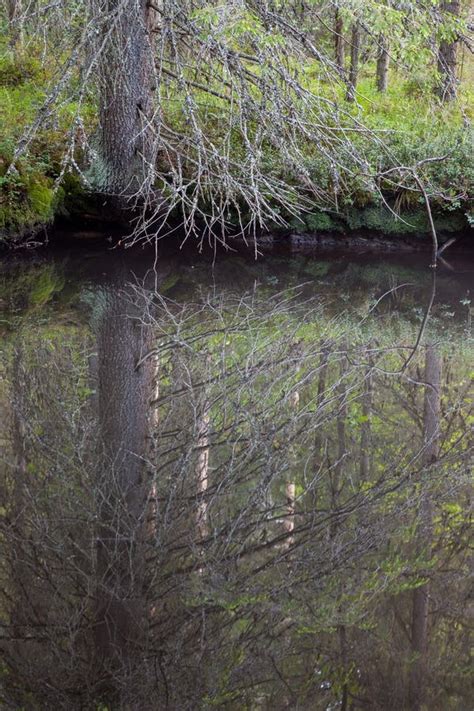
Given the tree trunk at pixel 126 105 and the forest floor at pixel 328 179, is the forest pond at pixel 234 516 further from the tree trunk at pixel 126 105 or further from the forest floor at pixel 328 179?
the forest floor at pixel 328 179

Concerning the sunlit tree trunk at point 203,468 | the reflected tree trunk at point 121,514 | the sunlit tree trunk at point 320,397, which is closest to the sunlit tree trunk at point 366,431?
the sunlit tree trunk at point 320,397

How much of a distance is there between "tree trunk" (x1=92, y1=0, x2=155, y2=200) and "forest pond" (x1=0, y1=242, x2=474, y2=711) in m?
3.83

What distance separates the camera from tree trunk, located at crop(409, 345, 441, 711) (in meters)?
2.25

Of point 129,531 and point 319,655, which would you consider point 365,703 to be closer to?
point 319,655

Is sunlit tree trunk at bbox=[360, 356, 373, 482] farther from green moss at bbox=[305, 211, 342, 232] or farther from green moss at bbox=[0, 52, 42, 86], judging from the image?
green moss at bbox=[0, 52, 42, 86]

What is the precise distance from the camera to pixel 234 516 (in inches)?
121

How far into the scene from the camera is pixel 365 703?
215 centimetres

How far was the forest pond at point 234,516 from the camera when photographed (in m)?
2.27

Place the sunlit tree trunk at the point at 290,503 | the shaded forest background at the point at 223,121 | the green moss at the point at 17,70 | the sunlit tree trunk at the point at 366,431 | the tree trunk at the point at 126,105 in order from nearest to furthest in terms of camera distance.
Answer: the sunlit tree trunk at the point at 290,503, the sunlit tree trunk at the point at 366,431, the shaded forest background at the point at 223,121, the tree trunk at the point at 126,105, the green moss at the point at 17,70

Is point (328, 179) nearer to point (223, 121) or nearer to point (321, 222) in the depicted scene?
point (321, 222)

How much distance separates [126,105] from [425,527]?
7507 mm

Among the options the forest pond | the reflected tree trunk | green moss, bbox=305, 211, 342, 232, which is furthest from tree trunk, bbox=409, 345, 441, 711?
green moss, bbox=305, 211, 342, 232

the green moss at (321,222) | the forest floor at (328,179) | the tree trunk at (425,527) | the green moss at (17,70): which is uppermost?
the green moss at (17,70)

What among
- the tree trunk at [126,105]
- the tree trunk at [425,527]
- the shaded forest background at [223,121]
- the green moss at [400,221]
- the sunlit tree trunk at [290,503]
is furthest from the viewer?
the green moss at [400,221]
